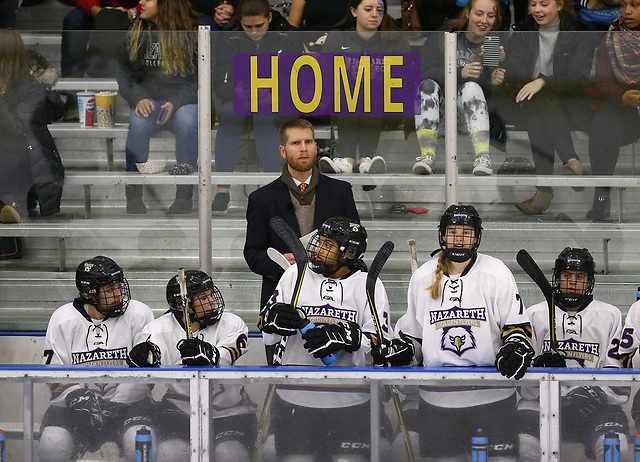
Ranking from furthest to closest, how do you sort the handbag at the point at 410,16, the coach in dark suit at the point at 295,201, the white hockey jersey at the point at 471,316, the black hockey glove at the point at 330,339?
the handbag at the point at 410,16 → the coach in dark suit at the point at 295,201 → the white hockey jersey at the point at 471,316 → the black hockey glove at the point at 330,339

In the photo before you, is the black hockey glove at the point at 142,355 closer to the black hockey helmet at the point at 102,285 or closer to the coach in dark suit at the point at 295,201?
the black hockey helmet at the point at 102,285

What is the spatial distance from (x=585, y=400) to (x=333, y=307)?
0.92 m

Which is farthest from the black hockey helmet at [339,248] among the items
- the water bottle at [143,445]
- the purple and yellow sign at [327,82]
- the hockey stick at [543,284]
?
the purple and yellow sign at [327,82]

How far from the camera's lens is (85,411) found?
283 centimetres

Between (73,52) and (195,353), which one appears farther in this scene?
(73,52)

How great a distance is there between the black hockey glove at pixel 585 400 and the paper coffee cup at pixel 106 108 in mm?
2509

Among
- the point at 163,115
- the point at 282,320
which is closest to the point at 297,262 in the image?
the point at 282,320

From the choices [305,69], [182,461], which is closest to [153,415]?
[182,461]

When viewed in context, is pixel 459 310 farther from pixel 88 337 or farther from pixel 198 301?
pixel 88 337

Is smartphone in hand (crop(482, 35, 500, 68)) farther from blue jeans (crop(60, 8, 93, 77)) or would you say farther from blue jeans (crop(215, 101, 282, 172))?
blue jeans (crop(60, 8, 93, 77))

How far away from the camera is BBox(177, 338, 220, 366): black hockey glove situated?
3121 millimetres

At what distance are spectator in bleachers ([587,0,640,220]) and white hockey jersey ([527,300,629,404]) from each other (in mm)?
999

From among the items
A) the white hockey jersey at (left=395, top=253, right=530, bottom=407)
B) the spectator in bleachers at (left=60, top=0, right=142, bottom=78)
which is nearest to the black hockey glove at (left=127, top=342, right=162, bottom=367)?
the white hockey jersey at (left=395, top=253, right=530, bottom=407)

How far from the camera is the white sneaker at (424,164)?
428 cm
